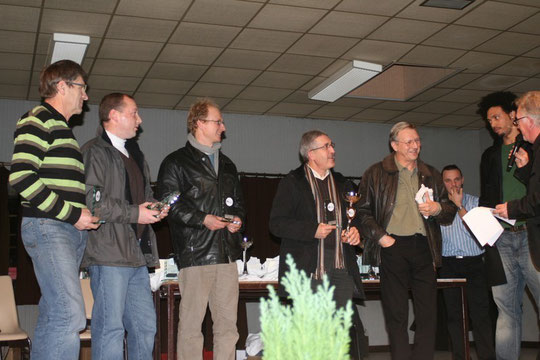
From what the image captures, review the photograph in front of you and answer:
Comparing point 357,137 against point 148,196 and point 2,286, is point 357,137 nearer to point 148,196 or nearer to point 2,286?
point 2,286

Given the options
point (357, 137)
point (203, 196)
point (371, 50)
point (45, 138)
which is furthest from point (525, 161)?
point (357, 137)

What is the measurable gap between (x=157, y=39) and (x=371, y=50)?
244cm

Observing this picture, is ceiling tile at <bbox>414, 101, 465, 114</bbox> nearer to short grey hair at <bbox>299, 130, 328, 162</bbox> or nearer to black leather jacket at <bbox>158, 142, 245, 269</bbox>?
short grey hair at <bbox>299, 130, 328, 162</bbox>

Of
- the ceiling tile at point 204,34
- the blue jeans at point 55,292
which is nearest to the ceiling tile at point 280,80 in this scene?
the ceiling tile at point 204,34

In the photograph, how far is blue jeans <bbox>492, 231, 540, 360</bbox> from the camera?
431 cm

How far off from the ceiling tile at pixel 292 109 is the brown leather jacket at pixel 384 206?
5185 millimetres

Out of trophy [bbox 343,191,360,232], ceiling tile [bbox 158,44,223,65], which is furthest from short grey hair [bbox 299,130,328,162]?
ceiling tile [bbox 158,44,223,65]

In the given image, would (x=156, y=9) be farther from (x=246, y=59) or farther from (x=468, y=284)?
(x=468, y=284)

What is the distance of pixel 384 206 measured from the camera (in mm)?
4324

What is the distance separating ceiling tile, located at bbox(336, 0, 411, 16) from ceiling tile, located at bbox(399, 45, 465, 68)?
1084 millimetres

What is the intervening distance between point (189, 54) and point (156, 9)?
126 cm

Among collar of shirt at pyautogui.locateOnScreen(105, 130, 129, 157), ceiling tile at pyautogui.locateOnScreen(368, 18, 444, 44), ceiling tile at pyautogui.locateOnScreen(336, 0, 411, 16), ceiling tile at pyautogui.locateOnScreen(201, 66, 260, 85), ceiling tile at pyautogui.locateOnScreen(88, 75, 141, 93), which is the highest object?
ceiling tile at pyautogui.locateOnScreen(336, 0, 411, 16)

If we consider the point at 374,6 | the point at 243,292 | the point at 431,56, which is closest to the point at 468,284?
the point at 243,292

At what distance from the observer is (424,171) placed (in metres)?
4.47
